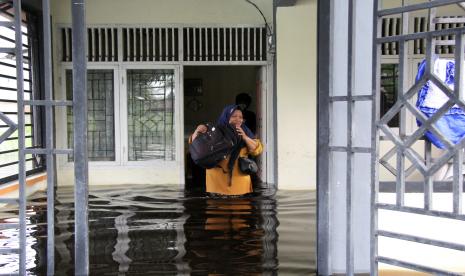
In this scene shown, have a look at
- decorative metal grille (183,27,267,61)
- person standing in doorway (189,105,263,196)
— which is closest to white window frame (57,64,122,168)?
decorative metal grille (183,27,267,61)

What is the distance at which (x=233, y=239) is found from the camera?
4.57 meters

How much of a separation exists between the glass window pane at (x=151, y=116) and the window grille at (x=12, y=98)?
1.50 m

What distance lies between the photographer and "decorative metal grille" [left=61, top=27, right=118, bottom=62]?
7.84 metres

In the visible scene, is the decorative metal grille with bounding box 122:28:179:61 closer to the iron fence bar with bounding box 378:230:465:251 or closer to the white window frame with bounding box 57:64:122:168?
the white window frame with bounding box 57:64:122:168

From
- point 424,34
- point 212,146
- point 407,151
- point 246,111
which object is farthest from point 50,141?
point 246,111

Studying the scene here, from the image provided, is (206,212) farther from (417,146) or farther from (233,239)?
(417,146)

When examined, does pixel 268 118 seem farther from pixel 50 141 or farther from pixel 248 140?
pixel 50 141

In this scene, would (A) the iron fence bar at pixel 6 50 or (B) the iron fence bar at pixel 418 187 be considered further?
(B) the iron fence bar at pixel 418 187

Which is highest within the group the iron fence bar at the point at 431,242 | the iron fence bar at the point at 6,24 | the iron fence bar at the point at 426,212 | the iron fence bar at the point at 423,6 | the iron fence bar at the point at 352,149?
the iron fence bar at the point at 423,6

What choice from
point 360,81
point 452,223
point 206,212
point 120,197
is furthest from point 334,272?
point 120,197

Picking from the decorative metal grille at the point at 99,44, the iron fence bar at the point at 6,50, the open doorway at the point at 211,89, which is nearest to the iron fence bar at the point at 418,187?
the iron fence bar at the point at 6,50

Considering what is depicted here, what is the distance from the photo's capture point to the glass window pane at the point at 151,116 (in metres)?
8.06

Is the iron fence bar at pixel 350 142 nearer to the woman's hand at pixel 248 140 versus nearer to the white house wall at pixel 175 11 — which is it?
the woman's hand at pixel 248 140

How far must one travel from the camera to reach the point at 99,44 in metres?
7.85
